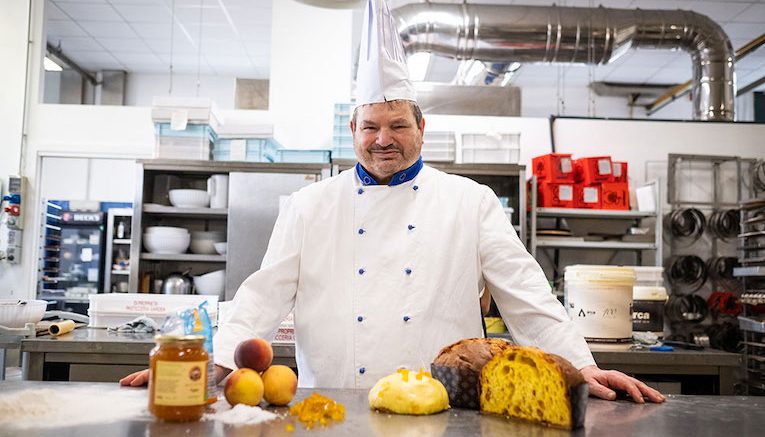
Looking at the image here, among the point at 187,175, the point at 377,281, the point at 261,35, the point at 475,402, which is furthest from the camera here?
the point at 261,35

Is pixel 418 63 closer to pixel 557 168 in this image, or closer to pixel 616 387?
pixel 557 168

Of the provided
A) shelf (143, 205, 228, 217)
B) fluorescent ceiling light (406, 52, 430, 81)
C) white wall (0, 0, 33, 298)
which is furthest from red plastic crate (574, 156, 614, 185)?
white wall (0, 0, 33, 298)

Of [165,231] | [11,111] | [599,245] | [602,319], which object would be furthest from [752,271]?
[11,111]

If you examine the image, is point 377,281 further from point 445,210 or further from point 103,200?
point 103,200

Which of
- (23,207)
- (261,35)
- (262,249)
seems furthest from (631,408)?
(261,35)

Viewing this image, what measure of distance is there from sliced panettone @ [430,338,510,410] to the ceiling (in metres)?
5.02

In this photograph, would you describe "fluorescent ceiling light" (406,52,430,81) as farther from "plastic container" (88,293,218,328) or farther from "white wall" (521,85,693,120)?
"white wall" (521,85,693,120)

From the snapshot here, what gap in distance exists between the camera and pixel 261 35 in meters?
6.81

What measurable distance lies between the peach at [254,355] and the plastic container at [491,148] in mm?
3609

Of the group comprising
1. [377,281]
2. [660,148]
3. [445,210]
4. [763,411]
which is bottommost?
[763,411]

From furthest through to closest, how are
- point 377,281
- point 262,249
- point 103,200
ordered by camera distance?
point 103,200
point 262,249
point 377,281

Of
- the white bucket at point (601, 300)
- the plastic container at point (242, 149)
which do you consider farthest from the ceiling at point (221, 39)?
the white bucket at point (601, 300)

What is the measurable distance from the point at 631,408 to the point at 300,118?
4169 millimetres

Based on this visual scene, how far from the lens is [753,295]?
14.1 ft
